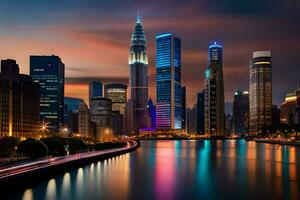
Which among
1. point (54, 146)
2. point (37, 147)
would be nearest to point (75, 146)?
point (54, 146)

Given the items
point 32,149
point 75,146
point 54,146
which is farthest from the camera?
point 75,146

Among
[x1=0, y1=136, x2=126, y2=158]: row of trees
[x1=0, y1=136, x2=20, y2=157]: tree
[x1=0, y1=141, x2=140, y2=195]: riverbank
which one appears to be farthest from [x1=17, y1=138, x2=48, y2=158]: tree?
[x1=0, y1=141, x2=140, y2=195]: riverbank

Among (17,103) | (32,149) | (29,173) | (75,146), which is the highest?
(17,103)

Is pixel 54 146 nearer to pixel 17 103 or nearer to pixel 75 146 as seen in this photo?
pixel 75 146

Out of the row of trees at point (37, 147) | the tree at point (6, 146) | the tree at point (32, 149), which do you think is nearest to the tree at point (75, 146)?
the row of trees at point (37, 147)

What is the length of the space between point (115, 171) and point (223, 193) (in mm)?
26876

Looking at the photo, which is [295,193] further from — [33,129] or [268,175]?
[33,129]

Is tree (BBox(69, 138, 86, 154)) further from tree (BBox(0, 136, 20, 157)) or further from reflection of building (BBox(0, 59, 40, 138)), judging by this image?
reflection of building (BBox(0, 59, 40, 138))

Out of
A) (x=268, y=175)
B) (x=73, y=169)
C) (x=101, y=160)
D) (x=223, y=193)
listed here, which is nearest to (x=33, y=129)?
(x=101, y=160)

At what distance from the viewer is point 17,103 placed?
178m

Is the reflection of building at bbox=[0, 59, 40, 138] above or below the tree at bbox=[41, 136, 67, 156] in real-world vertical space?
above

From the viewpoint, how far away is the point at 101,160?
318 ft

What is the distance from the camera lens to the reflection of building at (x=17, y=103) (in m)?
170

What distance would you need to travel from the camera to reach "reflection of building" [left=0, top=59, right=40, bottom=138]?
559 feet
